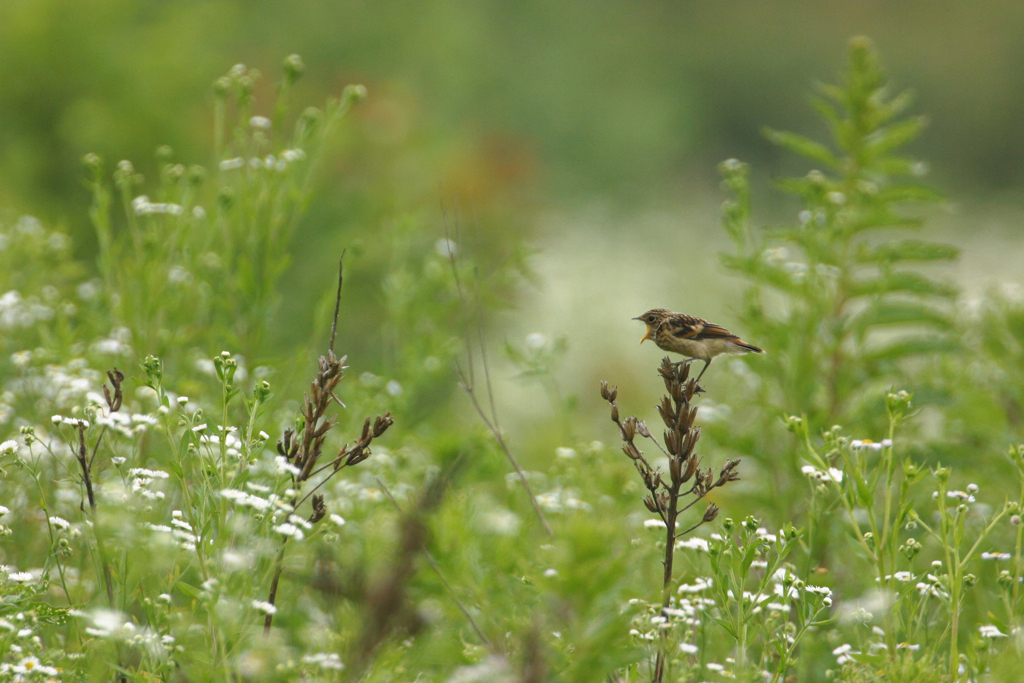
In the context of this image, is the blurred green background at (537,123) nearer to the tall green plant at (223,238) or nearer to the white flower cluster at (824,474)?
the tall green plant at (223,238)

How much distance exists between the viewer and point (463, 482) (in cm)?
387

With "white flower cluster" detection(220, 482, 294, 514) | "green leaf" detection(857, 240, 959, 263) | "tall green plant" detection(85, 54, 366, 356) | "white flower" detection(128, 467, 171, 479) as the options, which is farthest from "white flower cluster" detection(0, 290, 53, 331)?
"green leaf" detection(857, 240, 959, 263)

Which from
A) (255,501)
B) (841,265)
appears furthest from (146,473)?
(841,265)

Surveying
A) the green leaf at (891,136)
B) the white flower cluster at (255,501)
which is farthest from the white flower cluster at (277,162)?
the green leaf at (891,136)

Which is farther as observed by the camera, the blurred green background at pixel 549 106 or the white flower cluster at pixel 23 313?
the blurred green background at pixel 549 106

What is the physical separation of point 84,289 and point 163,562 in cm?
330

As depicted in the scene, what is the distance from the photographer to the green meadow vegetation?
2211 millimetres

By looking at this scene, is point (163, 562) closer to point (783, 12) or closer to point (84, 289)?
point (84, 289)

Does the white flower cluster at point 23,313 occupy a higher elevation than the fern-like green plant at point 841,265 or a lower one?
lower

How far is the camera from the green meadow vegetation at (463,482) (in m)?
2.21

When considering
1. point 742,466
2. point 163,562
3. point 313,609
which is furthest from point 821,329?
point 163,562

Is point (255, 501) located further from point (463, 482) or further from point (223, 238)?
point (223, 238)

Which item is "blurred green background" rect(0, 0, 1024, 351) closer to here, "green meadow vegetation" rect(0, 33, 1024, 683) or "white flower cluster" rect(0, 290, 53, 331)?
"green meadow vegetation" rect(0, 33, 1024, 683)

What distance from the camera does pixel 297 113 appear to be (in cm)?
1309
